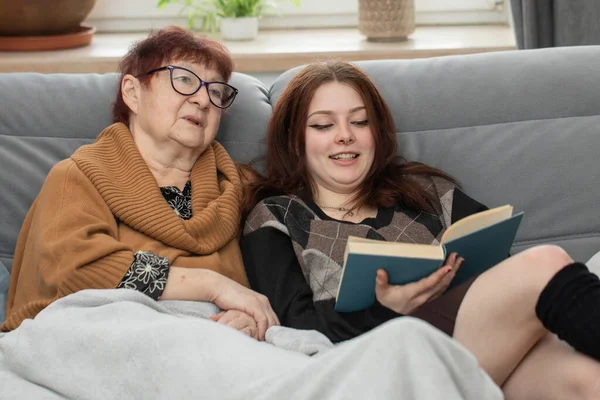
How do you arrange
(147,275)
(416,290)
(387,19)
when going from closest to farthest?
1. (416,290)
2. (147,275)
3. (387,19)

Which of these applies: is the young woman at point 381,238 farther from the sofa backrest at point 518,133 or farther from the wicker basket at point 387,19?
the wicker basket at point 387,19

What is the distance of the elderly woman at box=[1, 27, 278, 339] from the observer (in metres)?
1.91

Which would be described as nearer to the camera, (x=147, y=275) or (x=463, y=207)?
(x=147, y=275)

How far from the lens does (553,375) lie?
165cm

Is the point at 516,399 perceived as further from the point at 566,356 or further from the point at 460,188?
the point at 460,188

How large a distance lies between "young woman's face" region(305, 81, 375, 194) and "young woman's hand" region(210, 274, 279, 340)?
34 centimetres

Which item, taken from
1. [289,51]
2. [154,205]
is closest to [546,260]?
[154,205]

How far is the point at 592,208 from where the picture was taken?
2266 mm

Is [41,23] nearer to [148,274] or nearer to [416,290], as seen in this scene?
[148,274]

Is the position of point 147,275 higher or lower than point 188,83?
lower

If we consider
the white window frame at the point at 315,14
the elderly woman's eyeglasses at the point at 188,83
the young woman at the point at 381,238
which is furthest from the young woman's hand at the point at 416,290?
the white window frame at the point at 315,14

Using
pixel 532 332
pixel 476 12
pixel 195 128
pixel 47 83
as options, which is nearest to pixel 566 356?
pixel 532 332

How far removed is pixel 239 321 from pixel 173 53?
2.11 feet

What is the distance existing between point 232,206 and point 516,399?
30.3 inches
